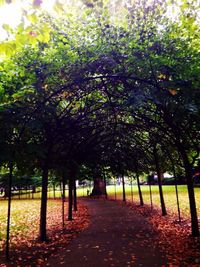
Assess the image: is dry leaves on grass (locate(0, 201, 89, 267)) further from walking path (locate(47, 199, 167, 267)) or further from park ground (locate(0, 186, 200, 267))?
walking path (locate(47, 199, 167, 267))

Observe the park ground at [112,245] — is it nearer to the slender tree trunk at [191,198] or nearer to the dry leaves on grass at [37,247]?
the dry leaves on grass at [37,247]

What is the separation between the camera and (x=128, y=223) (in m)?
12.0

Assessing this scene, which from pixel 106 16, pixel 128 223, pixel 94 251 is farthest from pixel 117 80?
pixel 128 223

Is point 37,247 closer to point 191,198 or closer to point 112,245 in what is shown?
point 112,245

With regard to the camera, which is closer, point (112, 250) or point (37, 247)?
point (112, 250)

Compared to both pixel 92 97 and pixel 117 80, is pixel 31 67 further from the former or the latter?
pixel 92 97

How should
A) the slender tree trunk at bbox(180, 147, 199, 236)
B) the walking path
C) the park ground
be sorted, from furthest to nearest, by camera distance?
the slender tree trunk at bbox(180, 147, 199, 236)
the park ground
the walking path

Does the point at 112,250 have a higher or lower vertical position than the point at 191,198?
lower

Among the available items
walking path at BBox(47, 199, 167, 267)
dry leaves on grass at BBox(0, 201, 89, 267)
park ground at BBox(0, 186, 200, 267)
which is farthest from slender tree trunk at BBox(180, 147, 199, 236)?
dry leaves on grass at BBox(0, 201, 89, 267)

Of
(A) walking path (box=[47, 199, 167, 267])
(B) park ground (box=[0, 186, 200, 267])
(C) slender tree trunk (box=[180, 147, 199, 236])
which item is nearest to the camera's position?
(A) walking path (box=[47, 199, 167, 267])

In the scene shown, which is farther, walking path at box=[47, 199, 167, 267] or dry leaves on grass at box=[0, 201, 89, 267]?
dry leaves on grass at box=[0, 201, 89, 267]

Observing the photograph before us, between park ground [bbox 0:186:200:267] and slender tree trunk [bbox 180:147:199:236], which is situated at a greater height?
slender tree trunk [bbox 180:147:199:236]

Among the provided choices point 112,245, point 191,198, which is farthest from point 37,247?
point 191,198

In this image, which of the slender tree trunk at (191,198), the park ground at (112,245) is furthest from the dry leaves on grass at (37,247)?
the slender tree trunk at (191,198)
